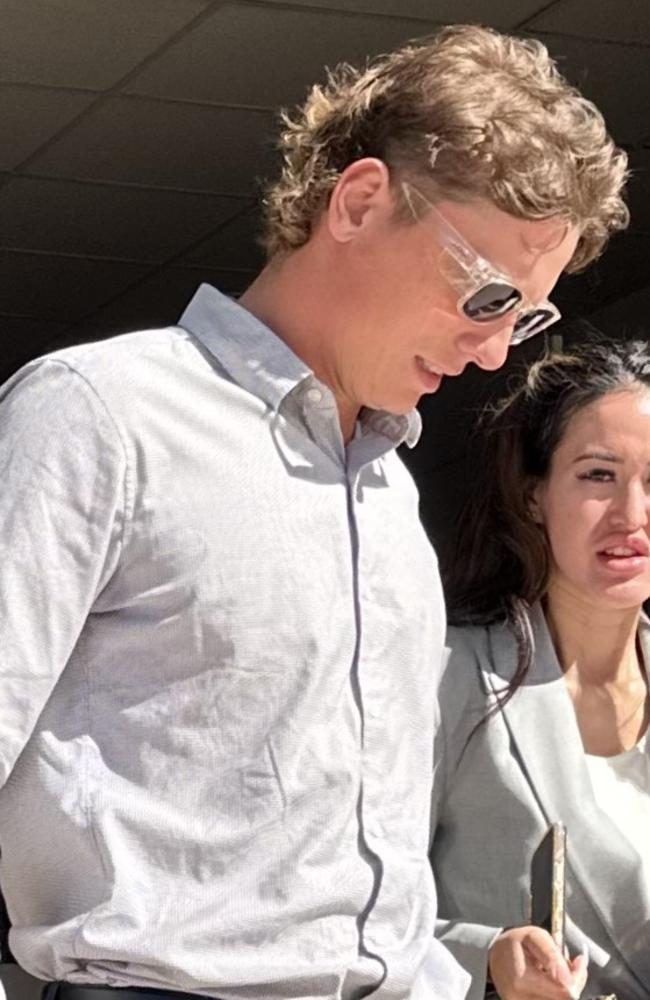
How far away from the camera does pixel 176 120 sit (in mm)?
5422

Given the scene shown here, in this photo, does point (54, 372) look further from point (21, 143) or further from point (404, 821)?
point (21, 143)

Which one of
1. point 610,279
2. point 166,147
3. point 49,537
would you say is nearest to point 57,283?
point 166,147

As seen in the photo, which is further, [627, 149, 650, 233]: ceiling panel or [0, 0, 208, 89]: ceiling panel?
[627, 149, 650, 233]: ceiling panel

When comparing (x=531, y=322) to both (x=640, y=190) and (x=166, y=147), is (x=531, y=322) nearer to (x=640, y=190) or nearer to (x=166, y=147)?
(x=166, y=147)

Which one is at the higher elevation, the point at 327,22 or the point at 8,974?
the point at 327,22

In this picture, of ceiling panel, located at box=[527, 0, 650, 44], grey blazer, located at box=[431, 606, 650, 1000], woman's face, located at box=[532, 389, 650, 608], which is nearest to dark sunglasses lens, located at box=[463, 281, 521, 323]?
grey blazer, located at box=[431, 606, 650, 1000]

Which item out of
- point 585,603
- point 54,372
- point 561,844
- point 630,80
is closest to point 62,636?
point 54,372

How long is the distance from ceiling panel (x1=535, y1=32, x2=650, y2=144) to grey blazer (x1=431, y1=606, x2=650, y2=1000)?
292cm

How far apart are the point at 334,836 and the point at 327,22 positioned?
383cm

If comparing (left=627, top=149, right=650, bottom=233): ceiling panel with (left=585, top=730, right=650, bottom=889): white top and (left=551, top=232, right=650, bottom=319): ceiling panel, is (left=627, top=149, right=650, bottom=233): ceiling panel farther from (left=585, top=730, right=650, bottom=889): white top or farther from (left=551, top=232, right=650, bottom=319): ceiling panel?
(left=585, top=730, right=650, bottom=889): white top

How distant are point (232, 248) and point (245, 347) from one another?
5381 mm

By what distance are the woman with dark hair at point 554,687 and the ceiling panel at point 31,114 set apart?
2949 mm

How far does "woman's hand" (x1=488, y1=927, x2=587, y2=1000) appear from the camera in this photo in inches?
76.2

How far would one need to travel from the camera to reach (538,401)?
2619mm
